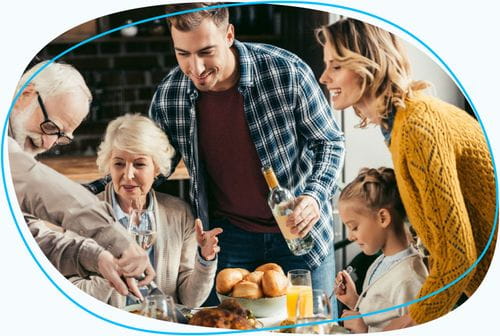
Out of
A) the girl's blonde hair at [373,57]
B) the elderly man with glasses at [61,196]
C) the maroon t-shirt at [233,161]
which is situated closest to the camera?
the girl's blonde hair at [373,57]

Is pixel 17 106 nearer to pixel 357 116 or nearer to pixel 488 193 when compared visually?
pixel 357 116

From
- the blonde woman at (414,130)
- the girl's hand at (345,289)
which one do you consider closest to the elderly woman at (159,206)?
the girl's hand at (345,289)

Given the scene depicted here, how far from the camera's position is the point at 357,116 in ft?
11.0

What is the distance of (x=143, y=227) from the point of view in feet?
11.7

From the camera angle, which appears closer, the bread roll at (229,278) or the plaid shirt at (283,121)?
the plaid shirt at (283,121)

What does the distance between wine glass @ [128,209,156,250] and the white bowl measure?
304 mm

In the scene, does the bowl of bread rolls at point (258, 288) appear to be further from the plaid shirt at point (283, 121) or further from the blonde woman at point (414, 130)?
the blonde woman at point (414, 130)

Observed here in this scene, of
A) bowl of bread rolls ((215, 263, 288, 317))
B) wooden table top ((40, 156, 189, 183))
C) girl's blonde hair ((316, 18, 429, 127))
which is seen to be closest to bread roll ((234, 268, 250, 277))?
bowl of bread rolls ((215, 263, 288, 317))

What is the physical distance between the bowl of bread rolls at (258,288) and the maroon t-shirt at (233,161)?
121 millimetres

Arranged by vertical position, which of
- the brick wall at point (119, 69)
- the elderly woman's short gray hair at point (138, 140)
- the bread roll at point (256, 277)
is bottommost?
the bread roll at point (256, 277)

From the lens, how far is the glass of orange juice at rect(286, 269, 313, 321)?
345 cm

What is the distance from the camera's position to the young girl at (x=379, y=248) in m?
3.39

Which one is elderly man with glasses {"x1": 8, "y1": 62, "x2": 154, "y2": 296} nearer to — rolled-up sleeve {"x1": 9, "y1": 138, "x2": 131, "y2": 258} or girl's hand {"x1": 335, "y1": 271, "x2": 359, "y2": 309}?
rolled-up sleeve {"x1": 9, "y1": 138, "x2": 131, "y2": 258}

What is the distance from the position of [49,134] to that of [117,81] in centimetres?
26
